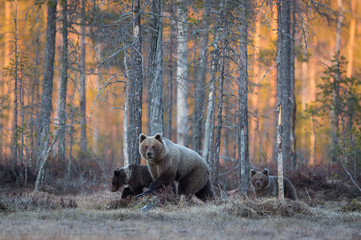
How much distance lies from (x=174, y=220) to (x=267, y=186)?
13.7 feet

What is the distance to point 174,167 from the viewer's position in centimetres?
1058

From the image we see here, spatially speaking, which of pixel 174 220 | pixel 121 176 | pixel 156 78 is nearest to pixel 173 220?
pixel 174 220

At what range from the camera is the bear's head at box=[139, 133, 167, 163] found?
33.3ft

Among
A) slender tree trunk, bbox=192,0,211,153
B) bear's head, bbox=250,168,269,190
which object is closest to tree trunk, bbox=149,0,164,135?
slender tree trunk, bbox=192,0,211,153

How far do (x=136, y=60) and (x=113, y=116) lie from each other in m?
43.2

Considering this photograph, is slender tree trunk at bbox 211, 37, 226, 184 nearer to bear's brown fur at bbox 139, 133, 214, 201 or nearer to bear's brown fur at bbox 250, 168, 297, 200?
bear's brown fur at bbox 250, 168, 297, 200

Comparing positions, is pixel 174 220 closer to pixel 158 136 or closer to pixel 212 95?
pixel 158 136

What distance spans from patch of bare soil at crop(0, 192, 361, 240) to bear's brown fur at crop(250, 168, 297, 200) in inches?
65.6

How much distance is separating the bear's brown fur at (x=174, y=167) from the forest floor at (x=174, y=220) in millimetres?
772

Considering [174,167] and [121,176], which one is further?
[121,176]

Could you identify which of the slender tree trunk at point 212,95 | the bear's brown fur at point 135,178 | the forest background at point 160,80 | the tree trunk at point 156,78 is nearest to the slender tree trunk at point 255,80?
the forest background at point 160,80

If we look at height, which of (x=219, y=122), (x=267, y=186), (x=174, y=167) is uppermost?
(x=219, y=122)

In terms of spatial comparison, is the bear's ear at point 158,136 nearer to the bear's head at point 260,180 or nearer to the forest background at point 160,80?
the forest background at point 160,80

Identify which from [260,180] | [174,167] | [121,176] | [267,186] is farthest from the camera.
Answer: [267,186]
